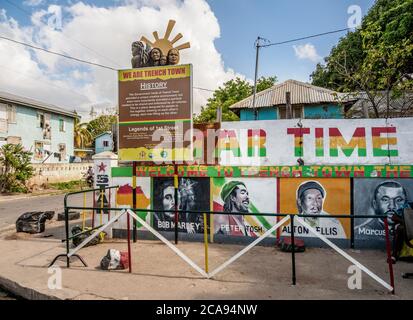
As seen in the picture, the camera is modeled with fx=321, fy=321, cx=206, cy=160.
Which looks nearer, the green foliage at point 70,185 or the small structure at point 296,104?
the green foliage at point 70,185

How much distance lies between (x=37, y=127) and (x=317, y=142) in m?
24.5

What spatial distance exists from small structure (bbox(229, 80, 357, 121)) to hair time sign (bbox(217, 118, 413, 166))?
1604cm

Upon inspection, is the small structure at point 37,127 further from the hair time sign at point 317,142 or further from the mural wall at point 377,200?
the mural wall at point 377,200

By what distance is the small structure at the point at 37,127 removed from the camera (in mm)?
22406

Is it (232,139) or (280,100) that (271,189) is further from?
(280,100)

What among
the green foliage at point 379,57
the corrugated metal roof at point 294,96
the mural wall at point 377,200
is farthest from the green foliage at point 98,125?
the mural wall at point 377,200

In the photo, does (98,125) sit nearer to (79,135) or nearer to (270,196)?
(79,135)

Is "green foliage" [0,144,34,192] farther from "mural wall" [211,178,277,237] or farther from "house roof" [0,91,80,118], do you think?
"mural wall" [211,178,277,237]

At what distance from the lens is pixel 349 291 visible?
14.1ft

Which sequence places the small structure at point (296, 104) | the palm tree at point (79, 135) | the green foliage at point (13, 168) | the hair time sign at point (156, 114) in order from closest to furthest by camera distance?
the hair time sign at point (156, 114) → the green foliage at point (13, 168) → the small structure at point (296, 104) → the palm tree at point (79, 135)

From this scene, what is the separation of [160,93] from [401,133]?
507cm

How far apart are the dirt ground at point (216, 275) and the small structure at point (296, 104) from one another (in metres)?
17.9

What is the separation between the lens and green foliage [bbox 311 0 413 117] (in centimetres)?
1081

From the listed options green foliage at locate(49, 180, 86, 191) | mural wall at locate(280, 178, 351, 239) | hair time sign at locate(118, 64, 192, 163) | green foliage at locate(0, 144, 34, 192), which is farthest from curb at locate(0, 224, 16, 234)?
green foliage at locate(49, 180, 86, 191)
